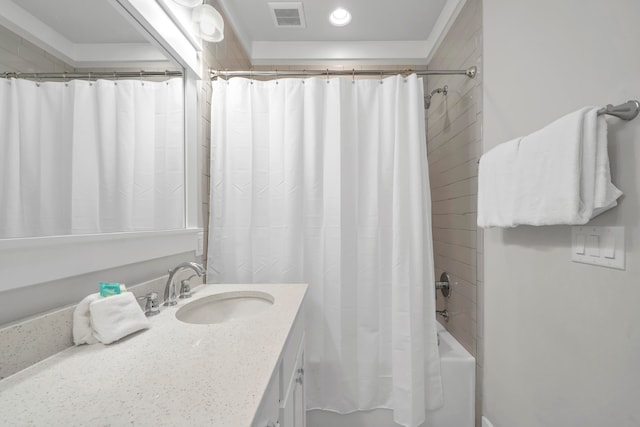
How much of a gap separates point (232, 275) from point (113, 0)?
4.12 feet

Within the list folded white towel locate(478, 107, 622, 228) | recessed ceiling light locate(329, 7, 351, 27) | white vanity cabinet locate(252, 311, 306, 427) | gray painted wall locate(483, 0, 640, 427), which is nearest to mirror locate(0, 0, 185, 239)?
A: white vanity cabinet locate(252, 311, 306, 427)

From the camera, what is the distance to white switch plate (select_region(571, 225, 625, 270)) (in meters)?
0.73

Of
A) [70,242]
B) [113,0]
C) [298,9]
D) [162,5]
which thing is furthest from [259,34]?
[70,242]

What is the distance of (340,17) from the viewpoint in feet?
6.29

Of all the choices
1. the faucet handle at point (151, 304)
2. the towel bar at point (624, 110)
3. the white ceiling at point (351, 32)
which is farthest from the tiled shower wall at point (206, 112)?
the towel bar at point (624, 110)

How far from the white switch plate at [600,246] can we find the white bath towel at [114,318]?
1.40 metres

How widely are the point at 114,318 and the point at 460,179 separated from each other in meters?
1.85

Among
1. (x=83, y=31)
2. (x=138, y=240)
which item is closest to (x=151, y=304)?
(x=138, y=240)

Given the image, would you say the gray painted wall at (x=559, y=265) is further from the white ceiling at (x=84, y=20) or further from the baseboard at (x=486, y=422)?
the white ceiling at (x=84, y=20)

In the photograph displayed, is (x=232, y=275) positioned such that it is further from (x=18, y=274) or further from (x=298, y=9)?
(x=298, y=9)

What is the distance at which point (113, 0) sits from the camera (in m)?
0.87

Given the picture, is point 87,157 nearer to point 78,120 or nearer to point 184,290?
point 78,120

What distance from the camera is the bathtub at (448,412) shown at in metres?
1.44

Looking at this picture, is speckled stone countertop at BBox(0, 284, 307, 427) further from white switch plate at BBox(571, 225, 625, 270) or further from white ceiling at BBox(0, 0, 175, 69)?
white switch plate at BBox(571, 225, 625, 270)
